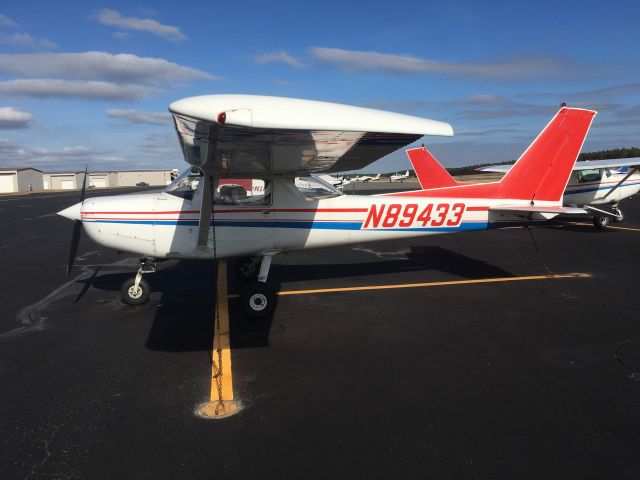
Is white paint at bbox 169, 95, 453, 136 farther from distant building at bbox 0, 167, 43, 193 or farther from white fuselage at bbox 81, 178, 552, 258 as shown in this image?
distant building at bbox 0, 167, 43, 193

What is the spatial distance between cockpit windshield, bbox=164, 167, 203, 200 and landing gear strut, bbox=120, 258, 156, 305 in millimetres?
1097

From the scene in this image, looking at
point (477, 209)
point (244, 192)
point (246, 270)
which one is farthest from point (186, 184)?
point (477, 209)

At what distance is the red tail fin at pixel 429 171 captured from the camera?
13273 mm

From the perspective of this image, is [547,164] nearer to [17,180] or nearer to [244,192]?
[244,192]

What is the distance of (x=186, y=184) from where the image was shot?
6.03 meters

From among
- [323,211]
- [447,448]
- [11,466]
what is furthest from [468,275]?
[11,466]

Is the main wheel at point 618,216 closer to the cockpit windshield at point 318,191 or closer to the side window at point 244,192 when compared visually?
the cockpit windshield at point 318,191

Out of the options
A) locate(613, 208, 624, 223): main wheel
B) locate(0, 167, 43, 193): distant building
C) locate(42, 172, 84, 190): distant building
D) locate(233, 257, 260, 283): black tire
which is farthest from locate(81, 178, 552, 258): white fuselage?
locate(42, 172, 84, 190): distant building

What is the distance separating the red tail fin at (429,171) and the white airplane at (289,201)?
5979 mm

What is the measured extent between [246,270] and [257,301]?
5.95ft

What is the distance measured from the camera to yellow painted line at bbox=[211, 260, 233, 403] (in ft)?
12.2

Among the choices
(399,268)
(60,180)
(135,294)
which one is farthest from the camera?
(60,180)

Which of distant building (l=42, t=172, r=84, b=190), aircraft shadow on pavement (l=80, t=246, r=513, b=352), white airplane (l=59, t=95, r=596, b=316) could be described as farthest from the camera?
distant building (l=42, t=172, r=84, b=190)

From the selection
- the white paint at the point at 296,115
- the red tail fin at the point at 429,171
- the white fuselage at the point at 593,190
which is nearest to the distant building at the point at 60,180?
the red tail fin at the point at 429,171
